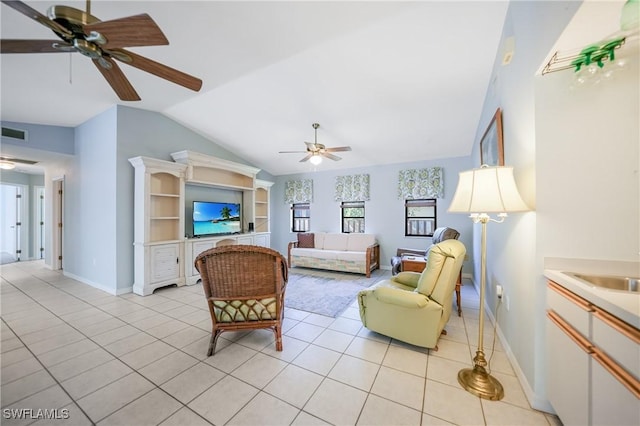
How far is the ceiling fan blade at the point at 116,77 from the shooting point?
1733mm

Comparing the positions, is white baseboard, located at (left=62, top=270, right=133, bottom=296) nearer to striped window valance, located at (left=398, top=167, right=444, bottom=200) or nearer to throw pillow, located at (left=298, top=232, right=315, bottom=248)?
throw pillow, located at (left=298, top=232, right=315, bottom=248)

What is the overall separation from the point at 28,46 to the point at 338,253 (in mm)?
4721

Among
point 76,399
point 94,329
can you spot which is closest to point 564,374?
point 76,399

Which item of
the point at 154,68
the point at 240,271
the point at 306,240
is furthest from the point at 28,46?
the point at 306,240

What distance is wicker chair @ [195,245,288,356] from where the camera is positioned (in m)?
2.07

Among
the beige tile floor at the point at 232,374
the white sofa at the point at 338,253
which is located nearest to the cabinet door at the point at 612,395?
the beige tile floor at the point at 232,374

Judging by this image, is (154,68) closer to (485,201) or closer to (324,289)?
(485,201)

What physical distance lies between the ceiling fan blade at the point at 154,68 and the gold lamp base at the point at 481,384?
3.16m

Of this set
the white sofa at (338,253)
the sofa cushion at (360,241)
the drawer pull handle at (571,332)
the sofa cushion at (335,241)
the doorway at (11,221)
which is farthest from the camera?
the doorway at (11,221)

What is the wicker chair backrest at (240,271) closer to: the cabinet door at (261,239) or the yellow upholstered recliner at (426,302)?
the yellow upholstered recliner at (426,302)

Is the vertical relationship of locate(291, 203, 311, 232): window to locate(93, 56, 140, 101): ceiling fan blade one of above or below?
below

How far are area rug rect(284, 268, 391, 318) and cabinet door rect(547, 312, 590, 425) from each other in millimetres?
2007

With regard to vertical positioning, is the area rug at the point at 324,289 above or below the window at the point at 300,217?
below

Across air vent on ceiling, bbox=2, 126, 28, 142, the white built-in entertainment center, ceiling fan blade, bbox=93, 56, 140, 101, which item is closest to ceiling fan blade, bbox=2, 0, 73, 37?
ceiling fan blade, bbox=93, 56, 140, 101
